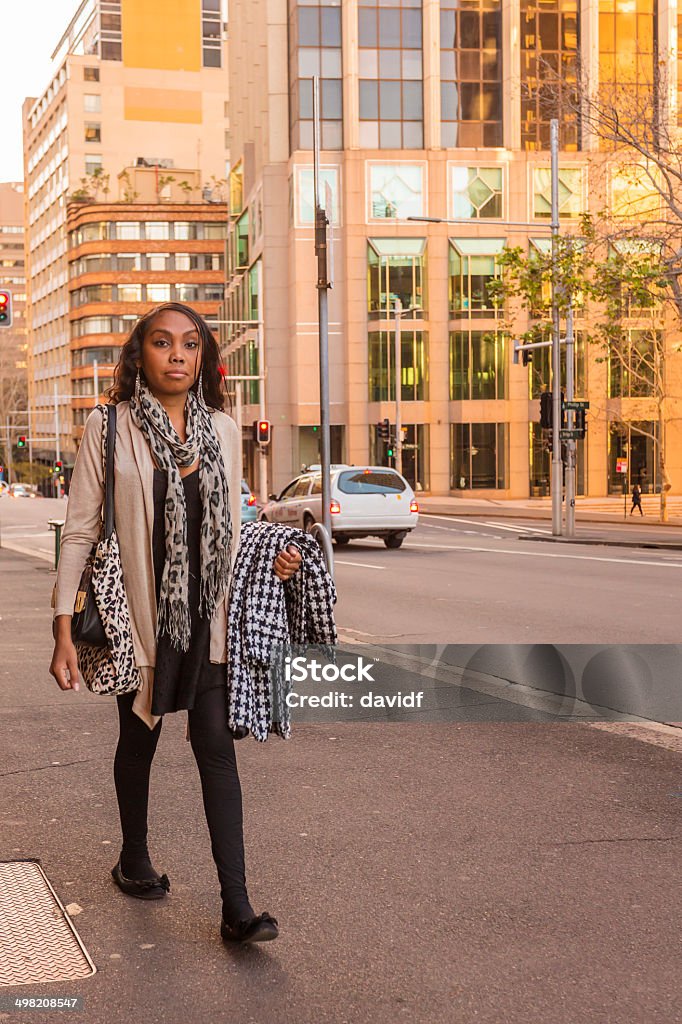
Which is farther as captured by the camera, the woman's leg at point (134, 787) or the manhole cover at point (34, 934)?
the woman's leg at point (134, 787)

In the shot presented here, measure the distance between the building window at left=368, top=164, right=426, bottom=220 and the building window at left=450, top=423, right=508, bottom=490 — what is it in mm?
10555

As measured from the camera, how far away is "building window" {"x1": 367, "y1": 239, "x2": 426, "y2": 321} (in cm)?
6228

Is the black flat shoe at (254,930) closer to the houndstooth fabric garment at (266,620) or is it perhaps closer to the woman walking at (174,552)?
the woman walking at (174,552)

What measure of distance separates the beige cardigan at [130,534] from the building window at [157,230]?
10474cm

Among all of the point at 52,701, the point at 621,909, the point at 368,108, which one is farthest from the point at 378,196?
the point at 621,909

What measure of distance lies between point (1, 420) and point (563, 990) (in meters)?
136

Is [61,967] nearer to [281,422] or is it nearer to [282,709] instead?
[282,709]

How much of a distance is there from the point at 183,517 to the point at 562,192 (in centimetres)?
6042

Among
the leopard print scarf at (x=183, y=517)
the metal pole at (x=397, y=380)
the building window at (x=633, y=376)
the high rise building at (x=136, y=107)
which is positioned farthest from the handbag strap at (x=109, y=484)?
the high rise building at (x=136, y=107)

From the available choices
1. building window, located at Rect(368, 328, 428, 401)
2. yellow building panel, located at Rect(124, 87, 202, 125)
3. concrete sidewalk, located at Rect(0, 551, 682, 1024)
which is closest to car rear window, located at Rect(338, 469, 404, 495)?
concrete sidewalk, located at Rect(0, 551, 682, 1024)

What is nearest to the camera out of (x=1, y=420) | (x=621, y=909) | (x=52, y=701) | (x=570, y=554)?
(x=621, y=909)

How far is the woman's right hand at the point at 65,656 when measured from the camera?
13.4ft

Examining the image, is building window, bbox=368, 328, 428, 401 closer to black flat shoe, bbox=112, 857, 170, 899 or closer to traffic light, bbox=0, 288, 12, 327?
traffic light, bbox=0, 288, 12, 327

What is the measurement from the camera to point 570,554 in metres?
25.3
